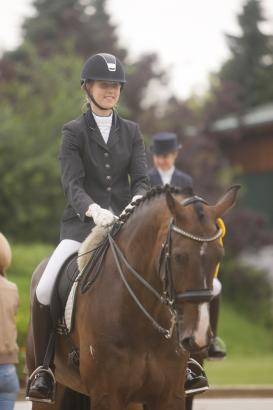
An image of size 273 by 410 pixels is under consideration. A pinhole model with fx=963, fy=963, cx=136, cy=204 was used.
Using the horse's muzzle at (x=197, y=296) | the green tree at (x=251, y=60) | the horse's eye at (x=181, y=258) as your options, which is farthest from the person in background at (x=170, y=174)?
the green tree at (x=251, y=60)

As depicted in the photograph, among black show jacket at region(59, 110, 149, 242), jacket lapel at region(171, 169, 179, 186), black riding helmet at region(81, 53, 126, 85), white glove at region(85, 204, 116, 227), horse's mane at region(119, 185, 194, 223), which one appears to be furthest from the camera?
jacket lapel at region(171, 169, 179, 186)

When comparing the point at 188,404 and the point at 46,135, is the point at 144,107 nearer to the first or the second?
the point at 46,135

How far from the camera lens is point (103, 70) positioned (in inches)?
290

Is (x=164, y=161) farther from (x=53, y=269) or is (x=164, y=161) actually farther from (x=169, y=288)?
(x=169, y=288)

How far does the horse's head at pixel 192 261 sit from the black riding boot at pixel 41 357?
1.80m

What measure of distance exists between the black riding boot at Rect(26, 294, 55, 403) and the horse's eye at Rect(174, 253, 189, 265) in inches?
77.3

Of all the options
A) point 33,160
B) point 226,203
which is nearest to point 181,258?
point 226,203

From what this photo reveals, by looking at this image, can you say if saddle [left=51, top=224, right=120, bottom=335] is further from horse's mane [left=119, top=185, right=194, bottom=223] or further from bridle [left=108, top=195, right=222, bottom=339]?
bridle [left=108, top=195, right=222, bottom=339]

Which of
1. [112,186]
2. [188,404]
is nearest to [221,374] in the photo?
[188,404]

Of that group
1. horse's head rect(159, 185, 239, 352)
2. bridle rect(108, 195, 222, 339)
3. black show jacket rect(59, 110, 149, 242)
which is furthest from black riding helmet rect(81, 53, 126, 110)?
horse's head rect(159, 185, 239, 352)

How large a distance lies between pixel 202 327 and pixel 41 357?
2321 millimetres

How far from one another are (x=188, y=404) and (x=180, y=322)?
2.97 metres

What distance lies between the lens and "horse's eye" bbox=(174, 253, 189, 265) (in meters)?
5.70

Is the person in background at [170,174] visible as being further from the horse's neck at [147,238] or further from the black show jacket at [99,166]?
the horse's neck at [147,238]
